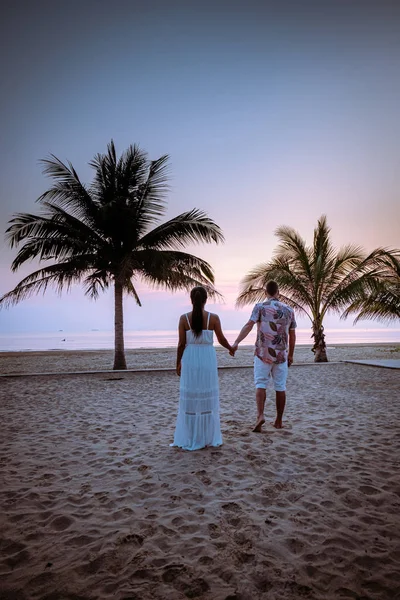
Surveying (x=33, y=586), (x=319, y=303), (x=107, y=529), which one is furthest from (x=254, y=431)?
(x=319, y=303)

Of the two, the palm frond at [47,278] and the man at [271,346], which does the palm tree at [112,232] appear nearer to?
the palm frond at [47,278]

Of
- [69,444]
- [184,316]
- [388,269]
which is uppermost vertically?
[388,269]

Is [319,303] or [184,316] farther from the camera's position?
[319,303]

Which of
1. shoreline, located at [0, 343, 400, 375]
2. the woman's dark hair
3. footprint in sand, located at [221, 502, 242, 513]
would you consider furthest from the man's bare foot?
shoreline, located at [0, 343, 400, 375]

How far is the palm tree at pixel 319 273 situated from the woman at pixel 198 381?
8787mm

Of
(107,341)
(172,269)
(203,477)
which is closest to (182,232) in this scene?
(172,269)

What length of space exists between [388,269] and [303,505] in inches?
472

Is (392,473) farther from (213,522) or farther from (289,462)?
(213,522)

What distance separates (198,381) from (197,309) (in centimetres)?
82

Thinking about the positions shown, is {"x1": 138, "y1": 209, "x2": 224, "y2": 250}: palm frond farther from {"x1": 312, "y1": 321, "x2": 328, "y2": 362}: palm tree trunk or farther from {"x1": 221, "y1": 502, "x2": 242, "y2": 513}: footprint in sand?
{"x1": 221, "y1": 502, "x2": 242, "y2": 513}: footprint in sand

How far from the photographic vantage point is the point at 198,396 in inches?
149

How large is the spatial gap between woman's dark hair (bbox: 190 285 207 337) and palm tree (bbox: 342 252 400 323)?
9892mm

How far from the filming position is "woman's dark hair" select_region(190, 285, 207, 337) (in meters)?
3.76

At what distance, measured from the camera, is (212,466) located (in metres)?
3.37
